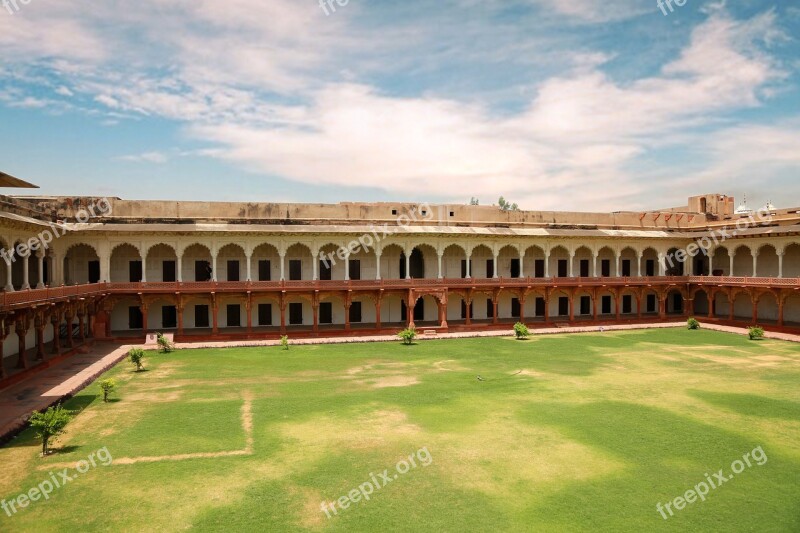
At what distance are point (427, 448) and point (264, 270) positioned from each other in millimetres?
19578

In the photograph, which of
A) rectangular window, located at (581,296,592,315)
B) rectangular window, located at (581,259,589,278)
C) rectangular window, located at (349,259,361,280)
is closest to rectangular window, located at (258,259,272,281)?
rectangular window, located at (349,259,361,280)

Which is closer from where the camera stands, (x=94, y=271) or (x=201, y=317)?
(x=94, y=271)

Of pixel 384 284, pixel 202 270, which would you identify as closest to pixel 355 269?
pixel 384 284

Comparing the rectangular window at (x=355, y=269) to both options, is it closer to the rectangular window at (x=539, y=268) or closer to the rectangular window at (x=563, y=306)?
the rectangular window at (x=539, y=268)

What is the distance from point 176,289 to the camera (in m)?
25.8

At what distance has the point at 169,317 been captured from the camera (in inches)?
1116

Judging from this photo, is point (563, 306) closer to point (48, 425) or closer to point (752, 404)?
point (752, 404)

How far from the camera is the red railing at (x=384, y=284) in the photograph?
25391mm

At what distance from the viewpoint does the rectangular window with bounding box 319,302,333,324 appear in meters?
30.2

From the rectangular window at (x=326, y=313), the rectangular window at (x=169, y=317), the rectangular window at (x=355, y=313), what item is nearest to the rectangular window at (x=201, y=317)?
the rectangular window at (x=169, y=317)

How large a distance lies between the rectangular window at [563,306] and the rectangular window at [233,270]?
62.9 ft

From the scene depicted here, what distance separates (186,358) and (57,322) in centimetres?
476

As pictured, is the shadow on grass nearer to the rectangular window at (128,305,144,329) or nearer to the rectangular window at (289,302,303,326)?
the rectangular window at (289,302,303,326)

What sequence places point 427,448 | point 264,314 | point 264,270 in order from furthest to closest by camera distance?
1. point 264,270
2. point 264,314
3. point 427,448
